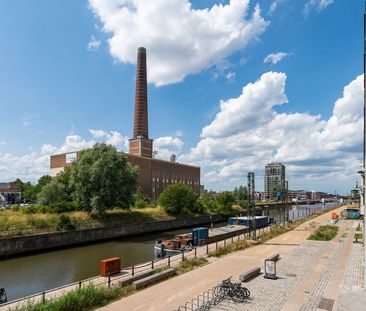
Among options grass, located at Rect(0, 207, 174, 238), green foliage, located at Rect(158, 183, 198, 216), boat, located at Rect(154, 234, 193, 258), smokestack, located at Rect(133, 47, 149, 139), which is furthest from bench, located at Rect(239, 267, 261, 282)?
smokestack, located at Rect(133, 47, 149, 139)

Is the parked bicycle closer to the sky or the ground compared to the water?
closer to the sky

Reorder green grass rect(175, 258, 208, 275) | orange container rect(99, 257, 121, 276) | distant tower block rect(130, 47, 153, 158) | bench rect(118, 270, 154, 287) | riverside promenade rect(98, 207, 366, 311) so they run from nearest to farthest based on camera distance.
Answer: riverside promenade rect(98, 207, 366, 311)
bench rect(118, 270, 154, 287)
orange container rect(99, 257, 121, 276)
green grass rect(175, 258, 208, 275)
distant tower block rect(130, 47, 153, 158)

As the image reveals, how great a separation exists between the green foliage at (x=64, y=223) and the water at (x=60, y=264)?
115 inches

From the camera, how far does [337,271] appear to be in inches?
803

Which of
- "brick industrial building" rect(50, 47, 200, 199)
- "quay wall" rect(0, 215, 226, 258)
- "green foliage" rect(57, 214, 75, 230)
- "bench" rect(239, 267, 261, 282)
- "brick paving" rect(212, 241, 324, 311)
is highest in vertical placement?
"brick industrial building" rect(50, 47, 200, 199)

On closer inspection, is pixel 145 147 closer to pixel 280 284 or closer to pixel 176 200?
pixel 176 200

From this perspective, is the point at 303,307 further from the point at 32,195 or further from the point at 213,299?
A: the point at 32,195

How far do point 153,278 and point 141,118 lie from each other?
109217 mm

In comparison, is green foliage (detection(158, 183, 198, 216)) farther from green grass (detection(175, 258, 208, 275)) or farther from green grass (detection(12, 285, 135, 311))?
green grass (detection(12, 285, 135, 311))

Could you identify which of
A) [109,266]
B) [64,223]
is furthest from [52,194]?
[109,266]

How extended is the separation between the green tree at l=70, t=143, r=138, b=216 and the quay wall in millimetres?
3267

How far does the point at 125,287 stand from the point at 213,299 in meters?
4.59

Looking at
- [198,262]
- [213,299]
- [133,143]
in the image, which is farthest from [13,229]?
[133,143]

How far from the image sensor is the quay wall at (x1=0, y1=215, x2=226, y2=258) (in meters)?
Answer: 33.1
